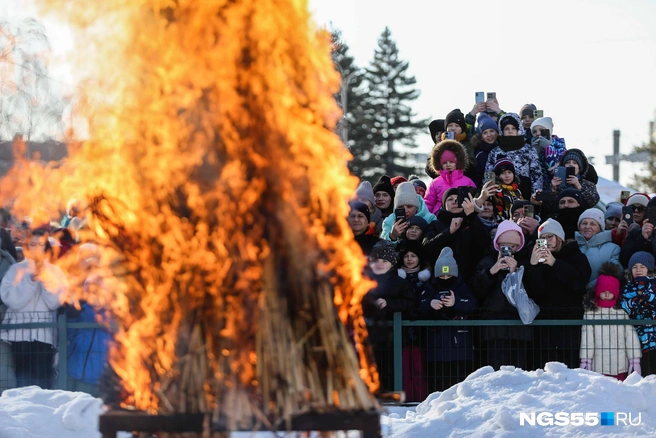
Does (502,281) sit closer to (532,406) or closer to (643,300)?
(643,300)

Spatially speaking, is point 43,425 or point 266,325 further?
point 43,425

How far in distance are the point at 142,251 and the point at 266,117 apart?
0.88 meters

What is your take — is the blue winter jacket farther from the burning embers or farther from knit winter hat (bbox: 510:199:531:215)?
the burning embers


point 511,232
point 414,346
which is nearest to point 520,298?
point 511,232

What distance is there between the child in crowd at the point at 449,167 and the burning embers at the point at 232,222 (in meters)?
5.24

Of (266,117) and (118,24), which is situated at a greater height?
(118,24)

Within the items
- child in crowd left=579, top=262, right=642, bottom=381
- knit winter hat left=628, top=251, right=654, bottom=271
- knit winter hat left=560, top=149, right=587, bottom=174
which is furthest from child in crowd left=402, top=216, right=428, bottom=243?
knit winter hat left=560, top=149, right=587, bottom=174

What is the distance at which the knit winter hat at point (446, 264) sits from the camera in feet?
30.5

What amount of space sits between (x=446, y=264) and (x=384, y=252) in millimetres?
553

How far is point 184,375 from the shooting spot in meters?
4.94

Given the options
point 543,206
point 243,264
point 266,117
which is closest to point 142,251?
point 243,264

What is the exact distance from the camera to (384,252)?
926 centimetres

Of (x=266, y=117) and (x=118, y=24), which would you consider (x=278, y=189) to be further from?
(x=118, y=24)

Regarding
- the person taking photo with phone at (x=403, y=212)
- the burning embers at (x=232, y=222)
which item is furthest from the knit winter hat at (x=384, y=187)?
the burning embers at (x=232, y=222)
